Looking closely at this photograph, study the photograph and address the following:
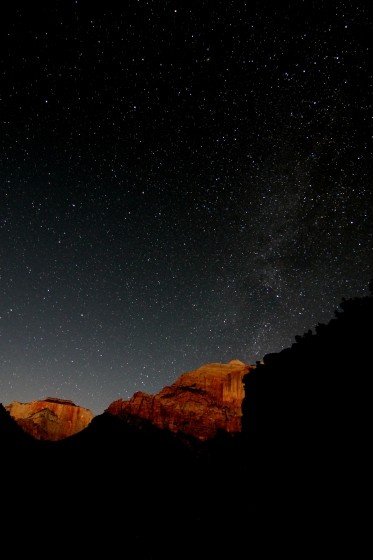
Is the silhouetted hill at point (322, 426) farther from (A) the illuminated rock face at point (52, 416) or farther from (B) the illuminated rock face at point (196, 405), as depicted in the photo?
(A) the illuminated rock face at point (52, 416)

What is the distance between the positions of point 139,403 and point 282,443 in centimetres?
5929

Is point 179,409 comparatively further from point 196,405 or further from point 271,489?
point 271,489

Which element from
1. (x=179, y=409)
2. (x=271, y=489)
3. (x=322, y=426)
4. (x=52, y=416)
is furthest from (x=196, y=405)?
(x=322, y=426)

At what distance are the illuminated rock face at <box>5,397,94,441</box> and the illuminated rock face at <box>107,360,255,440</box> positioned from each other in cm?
2271

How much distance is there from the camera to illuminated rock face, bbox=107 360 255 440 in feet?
194

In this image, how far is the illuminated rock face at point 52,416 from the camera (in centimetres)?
7412

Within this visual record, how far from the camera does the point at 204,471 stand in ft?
106

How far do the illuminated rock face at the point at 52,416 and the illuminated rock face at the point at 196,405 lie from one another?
74.5ft

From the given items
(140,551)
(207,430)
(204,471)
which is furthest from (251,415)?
(207,430)

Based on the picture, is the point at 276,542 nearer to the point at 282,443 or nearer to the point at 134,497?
the point at 282,443

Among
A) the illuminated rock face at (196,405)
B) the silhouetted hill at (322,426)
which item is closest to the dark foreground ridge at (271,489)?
the silhouetted hill at (322,426)

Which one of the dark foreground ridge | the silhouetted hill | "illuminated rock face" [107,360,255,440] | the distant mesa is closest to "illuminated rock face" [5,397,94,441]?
the distant mesa

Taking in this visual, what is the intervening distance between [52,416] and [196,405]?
137 feet

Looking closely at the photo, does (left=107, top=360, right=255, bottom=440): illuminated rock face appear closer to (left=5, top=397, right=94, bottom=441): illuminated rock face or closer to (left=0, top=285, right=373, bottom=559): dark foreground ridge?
(left=5, top=397, right=94, bottom=441): illuminated rock face
